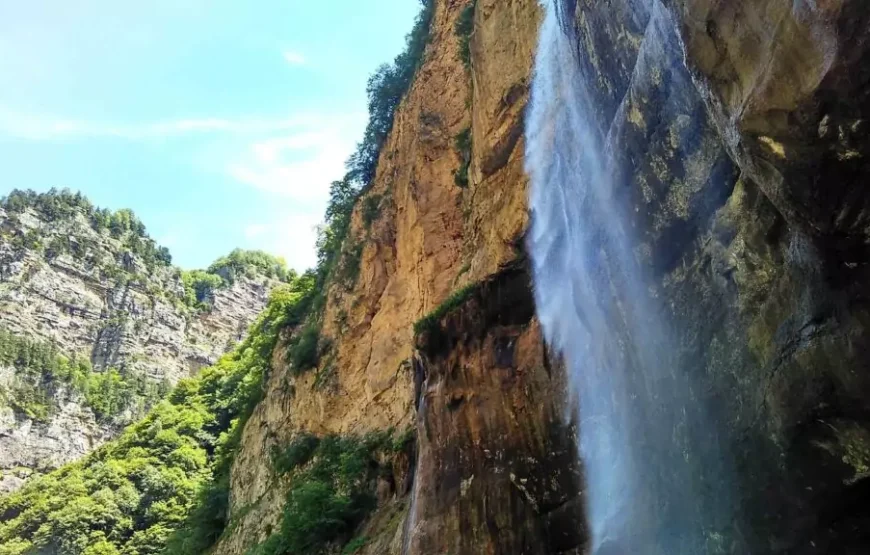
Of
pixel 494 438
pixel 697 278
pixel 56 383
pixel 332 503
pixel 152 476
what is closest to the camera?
pixel 697 278

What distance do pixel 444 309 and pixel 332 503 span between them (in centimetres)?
677

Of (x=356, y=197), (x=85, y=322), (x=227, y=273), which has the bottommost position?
(x=356, y=197)

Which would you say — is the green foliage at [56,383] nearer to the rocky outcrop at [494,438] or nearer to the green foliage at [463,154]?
the green foliage at [463,154]

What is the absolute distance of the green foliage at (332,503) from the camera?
61.7ft

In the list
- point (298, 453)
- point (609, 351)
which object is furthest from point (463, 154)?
point (609, 351)

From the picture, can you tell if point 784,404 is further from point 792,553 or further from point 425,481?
point 425,481

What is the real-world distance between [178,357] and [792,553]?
95195mm

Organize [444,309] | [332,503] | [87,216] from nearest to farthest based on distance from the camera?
1. [444,309]
2. [332,503]
3. [87,216]

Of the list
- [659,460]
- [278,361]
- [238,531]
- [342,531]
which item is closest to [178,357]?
[278,361]

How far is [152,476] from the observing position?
45.3 m

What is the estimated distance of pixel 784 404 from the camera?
8.11 metres

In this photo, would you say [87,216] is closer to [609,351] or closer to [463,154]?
[463,154]

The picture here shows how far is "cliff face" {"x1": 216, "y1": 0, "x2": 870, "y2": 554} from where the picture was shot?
639 cm

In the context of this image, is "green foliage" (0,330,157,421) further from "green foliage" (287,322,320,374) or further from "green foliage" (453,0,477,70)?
"green foliage" (453,0,477,70)
